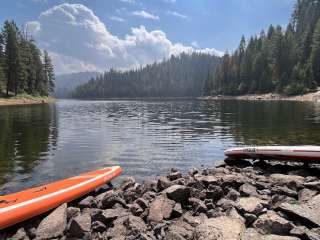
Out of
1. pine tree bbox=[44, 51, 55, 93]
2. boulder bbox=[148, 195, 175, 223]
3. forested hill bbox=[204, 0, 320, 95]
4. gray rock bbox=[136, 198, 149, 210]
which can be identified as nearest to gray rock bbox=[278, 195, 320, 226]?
boulder bbox=[148, 195, 175, 223]

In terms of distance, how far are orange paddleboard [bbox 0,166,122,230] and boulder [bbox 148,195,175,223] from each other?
277cm

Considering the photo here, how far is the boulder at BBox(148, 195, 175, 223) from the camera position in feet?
27.2

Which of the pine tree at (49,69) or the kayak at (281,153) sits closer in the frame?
the kayak at (281,153)

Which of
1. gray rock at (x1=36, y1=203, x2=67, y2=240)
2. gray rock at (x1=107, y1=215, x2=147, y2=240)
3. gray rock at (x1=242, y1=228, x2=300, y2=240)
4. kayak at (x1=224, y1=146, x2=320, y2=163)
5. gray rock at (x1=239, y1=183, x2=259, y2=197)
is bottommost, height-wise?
gray rock at (x1=36, y1=203, x2=67, y2=240)

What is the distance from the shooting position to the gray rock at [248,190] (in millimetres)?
9680

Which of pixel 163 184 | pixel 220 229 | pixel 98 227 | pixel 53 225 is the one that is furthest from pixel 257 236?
pixel 53 225

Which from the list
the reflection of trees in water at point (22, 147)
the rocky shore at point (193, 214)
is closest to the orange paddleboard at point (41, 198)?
the rocky shore at point (193, 214)

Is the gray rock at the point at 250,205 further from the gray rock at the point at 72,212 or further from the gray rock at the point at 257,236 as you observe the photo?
the gray rock at the point at 72,212

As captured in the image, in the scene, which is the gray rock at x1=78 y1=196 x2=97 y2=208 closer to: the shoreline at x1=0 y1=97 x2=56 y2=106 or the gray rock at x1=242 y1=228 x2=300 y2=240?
the gray rock at x1=242 y1=228 x2=300 y2=240

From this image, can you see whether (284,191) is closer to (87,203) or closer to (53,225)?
(87,203)

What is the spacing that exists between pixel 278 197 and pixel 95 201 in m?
5.19

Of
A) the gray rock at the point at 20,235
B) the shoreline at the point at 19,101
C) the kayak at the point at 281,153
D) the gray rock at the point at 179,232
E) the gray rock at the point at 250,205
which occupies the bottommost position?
the gray rock at the point at 20,235

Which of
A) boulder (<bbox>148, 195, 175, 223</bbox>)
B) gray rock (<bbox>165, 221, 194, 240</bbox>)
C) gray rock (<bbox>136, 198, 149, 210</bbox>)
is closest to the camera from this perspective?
gray rock (<bbox>165, 221, 194, 240</bbox>)

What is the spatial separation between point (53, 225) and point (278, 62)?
11787 cm
